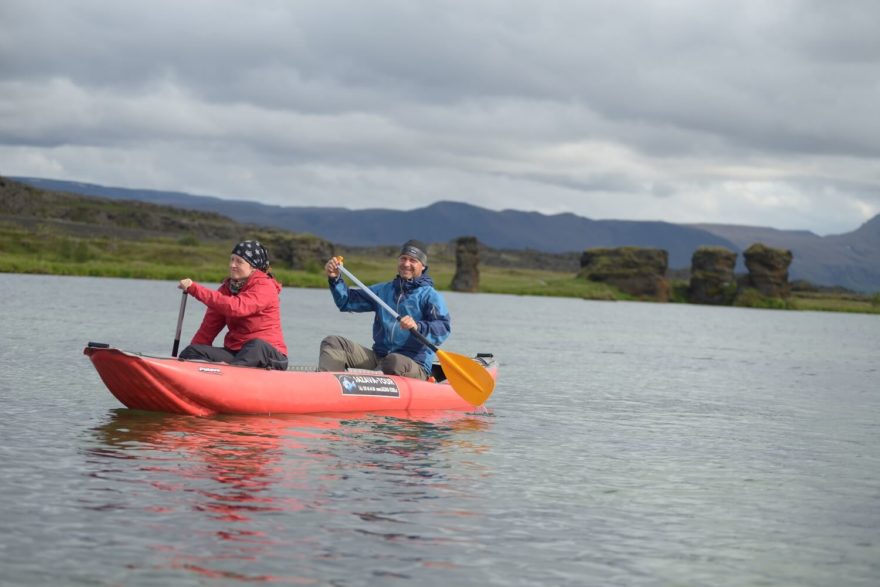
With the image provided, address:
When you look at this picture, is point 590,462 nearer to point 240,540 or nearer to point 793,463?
point 793,463

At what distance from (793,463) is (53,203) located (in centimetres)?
19149

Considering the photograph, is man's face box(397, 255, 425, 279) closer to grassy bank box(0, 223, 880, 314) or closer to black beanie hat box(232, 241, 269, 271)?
black beanie hat box(232, 241, 269, 271)

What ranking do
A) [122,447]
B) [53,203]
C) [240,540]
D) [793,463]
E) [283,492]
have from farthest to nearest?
[53,203] → [793,463] → [122,447] → [283,492] → [240,540]

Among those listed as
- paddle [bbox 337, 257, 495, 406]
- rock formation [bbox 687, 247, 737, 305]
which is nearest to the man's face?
paddle [bbox 337, 257, 495, 406]

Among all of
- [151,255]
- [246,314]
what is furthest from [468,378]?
[151,255]

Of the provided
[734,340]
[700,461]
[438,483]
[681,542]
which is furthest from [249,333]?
[734,340]

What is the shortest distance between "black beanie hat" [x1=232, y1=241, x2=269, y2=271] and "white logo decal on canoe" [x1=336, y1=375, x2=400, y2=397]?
7.24 ft

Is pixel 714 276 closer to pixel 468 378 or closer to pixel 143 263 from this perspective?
pixel 143 263

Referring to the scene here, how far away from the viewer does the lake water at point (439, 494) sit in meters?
8.36

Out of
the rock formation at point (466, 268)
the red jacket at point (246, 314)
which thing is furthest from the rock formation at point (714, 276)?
the red jacket at point (246, 314)

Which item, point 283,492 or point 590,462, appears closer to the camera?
point 283,492

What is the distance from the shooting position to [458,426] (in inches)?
654

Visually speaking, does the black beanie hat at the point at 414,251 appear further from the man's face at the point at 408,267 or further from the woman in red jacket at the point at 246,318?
the woman in red jacket at the point at 246,318

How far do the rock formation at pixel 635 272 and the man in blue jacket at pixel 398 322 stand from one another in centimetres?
16381
